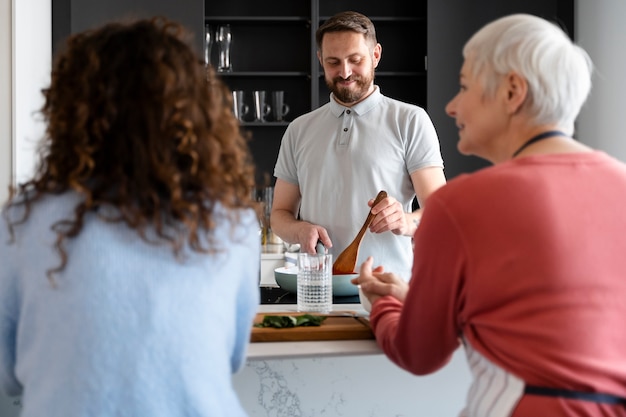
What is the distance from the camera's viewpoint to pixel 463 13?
5109mm

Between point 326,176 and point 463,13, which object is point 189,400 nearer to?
point 326,176

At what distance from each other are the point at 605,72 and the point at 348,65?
2.22 meters

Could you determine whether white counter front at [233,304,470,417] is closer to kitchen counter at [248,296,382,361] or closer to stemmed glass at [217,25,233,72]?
kitchen counter at [248,296,382,361]

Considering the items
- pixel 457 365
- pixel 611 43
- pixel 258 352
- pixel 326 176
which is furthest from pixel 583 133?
pixel 258 352

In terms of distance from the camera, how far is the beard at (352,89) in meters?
3.09

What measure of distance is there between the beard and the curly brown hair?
1.82 metres

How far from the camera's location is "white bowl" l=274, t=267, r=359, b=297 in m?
2.44

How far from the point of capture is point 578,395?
4.43ft

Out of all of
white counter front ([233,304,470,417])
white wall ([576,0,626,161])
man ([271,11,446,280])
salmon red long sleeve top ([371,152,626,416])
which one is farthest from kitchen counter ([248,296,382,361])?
white wall ([576,0,626,161])

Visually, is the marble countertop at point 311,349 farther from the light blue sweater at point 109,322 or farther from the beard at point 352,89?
the beard at point 352,89

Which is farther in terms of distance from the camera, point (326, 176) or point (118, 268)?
point (326, 176)

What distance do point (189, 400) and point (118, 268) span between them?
216 mm

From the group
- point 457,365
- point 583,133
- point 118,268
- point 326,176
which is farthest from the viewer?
point 583,133

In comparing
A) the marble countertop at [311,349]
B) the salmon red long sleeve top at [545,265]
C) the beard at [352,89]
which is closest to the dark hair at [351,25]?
the beard at [352,89]
